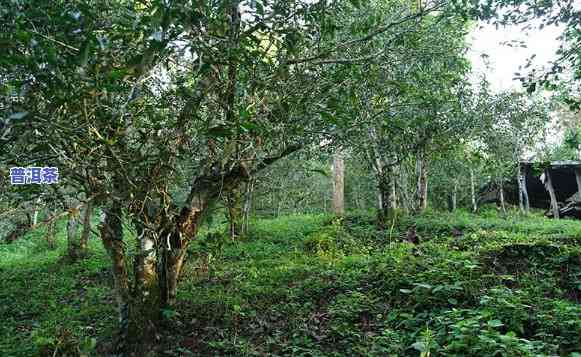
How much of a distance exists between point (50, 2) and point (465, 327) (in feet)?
14.1

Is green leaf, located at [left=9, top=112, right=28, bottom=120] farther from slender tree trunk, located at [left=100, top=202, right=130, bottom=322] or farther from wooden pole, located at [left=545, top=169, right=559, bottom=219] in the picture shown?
wooden pole, located at [left=545, top=169, right=559, bottom=219]

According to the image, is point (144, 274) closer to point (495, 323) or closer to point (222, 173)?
point (222, 173)

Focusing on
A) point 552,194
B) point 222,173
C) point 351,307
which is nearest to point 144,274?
point 222,173

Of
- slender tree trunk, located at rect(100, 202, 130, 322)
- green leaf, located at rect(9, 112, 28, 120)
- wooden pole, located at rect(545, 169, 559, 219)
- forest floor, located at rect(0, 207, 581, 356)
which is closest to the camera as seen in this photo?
green leaf, located at rect(9, 112, 28, 120)

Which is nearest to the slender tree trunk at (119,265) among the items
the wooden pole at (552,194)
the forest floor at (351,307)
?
the forest floor at (351,307)

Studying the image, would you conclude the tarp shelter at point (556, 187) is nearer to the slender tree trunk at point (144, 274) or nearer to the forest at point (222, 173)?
the forest at point (222, 173)

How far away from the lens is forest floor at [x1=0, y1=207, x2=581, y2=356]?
14.3 ft

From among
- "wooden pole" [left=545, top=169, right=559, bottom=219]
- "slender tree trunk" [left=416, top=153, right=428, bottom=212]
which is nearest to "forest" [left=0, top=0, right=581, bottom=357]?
"slender tree trunk" [left=416, top=153, right=428, bottom=212]

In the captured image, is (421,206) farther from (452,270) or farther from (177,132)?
(177,132)

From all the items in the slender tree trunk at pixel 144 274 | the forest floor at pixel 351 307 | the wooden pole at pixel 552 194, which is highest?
the wooden pole at pixel 552 194

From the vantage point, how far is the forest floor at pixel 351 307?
14.3 feet

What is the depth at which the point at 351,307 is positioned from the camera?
18.2 ft

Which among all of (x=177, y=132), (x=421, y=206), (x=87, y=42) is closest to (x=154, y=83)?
(x=177, y=132)

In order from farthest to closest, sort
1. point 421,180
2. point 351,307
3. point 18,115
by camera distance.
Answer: point 421,180 < point 351,307 < point 18,115
